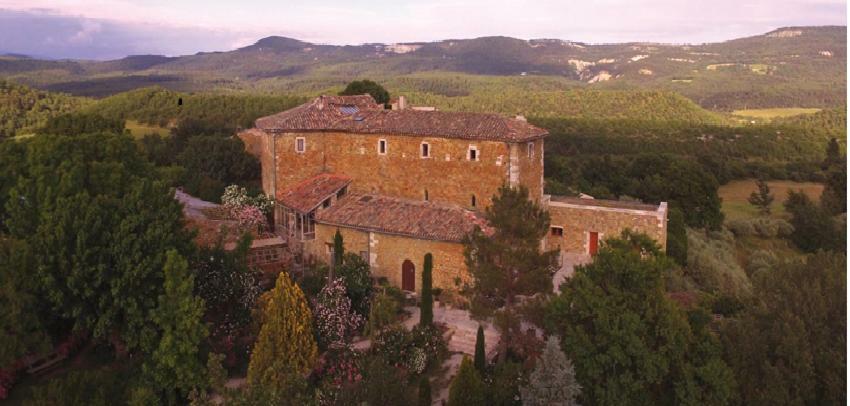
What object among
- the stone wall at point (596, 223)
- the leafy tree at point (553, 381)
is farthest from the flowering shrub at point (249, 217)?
the leafy tree at point (553, 381)

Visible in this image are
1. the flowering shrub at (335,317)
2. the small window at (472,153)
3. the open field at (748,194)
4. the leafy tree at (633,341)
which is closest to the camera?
the leafy tree at (633,341)

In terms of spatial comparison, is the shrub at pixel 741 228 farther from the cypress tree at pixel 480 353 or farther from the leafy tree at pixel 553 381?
the leafy tree at pixel 553 381

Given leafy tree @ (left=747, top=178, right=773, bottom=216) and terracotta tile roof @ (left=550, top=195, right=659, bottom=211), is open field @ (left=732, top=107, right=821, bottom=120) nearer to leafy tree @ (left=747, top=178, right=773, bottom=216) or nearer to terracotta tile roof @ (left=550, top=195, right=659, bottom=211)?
leafy tree @ (left=747, top=178, right=773, bottom=216)

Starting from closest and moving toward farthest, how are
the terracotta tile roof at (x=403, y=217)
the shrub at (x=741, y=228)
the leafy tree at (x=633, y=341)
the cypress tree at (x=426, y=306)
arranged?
1. the leafy tree at (x=633, y=341)
2. the cypress tree at (x=426, y=306)
3. the terracotta tile roof at (x=403, y=217)
4. the shrub at (x=741, y=228)

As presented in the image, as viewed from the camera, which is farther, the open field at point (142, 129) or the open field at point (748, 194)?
the open field at point (142, 129)

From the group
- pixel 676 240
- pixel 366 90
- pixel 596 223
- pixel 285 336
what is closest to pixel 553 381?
pixel 285 336

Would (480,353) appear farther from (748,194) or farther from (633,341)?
(748,194)

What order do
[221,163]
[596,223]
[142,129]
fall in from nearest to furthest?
[596,223], [221,163], [142,129]
